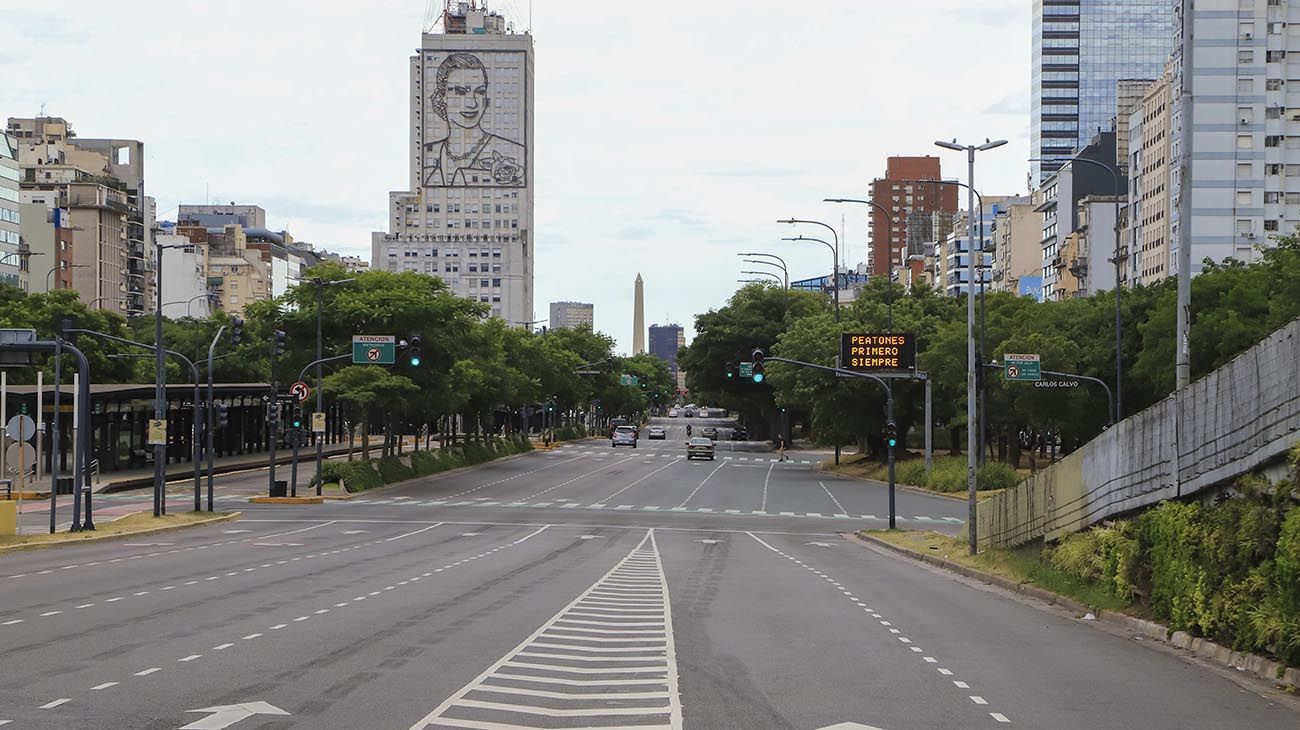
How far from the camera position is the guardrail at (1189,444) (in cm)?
1733

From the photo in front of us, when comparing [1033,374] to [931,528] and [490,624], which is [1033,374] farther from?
[490,624]

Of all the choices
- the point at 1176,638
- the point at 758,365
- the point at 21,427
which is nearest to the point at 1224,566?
the point at 1176,638

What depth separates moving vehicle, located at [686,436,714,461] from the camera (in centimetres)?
10269

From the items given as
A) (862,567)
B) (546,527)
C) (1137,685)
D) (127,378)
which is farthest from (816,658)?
(127,378)

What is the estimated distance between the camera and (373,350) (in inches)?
2496

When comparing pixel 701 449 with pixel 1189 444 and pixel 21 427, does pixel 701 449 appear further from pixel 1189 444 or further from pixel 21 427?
pixel 1189 444

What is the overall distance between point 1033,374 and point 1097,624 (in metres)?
41.3

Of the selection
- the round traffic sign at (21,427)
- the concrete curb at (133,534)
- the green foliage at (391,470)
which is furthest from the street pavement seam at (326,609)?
the green foliage at (391,470)

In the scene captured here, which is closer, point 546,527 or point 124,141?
point 546,527

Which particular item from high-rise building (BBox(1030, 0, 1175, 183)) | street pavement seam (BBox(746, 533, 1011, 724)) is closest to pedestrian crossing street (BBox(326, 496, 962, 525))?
street pavement seam (BBox(746, 533, 1011, 724))

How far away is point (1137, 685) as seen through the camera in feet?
51.0

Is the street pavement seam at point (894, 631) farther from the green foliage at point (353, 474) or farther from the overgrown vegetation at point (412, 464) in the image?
the overgrown vegetation at point (412, 464)

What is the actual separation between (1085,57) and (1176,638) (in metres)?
190

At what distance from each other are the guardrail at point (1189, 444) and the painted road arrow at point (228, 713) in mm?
11627
